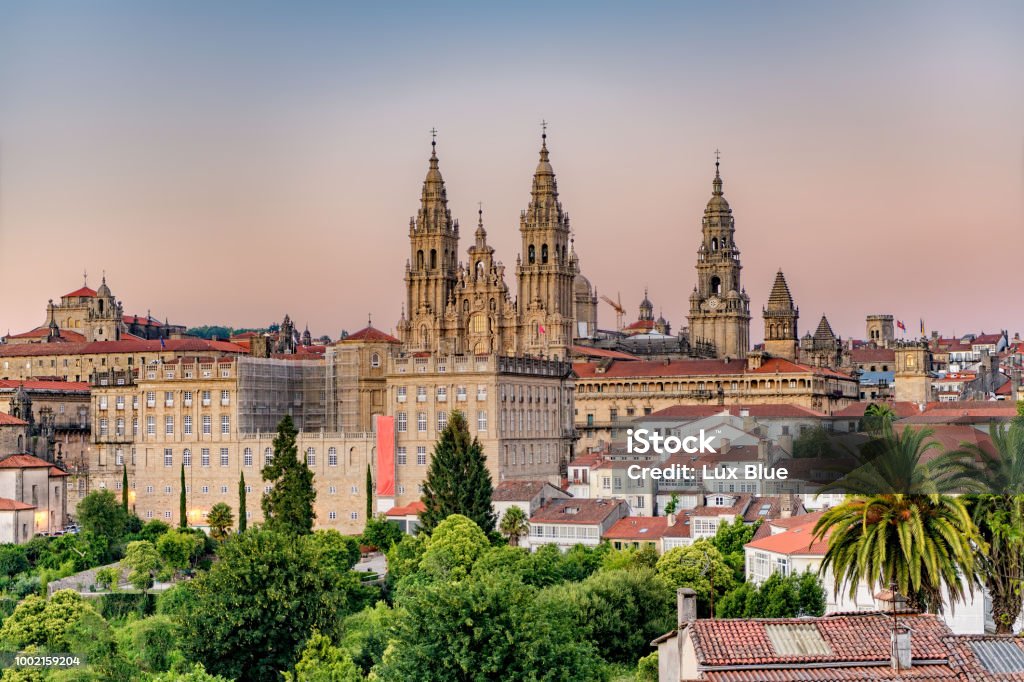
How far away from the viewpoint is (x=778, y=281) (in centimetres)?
11956

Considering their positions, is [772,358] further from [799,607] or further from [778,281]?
[799,607]

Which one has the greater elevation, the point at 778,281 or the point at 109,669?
the point at 778,281

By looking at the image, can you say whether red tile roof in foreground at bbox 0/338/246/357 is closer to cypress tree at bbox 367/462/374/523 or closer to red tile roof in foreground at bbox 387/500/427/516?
cypress tree at bbox 367/462/374/523

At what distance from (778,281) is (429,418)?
53910 mm

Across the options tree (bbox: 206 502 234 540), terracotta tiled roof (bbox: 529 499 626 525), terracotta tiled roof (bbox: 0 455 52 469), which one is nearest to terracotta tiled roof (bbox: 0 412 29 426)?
terracotta tiled roof (bbox: 0 455 52 469)

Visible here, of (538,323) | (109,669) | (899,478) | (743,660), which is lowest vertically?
(109,669)

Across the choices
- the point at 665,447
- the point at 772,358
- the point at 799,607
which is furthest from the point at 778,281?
the point at 799,607

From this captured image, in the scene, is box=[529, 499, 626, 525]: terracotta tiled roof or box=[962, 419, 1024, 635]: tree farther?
box=[529, 499, 626, 525]: terracotta tiled roof

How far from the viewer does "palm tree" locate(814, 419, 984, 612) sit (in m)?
29.2

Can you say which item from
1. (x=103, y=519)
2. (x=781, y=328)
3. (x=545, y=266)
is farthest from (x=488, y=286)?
(x=103, y=519)

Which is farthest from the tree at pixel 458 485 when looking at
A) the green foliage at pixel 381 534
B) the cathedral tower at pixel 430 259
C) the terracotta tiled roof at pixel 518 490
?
the cathedral tower at pixel 430 259

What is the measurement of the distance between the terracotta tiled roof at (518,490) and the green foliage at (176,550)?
39.4 ft

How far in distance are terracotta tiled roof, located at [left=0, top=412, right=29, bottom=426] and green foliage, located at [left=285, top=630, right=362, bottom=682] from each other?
34.2 m

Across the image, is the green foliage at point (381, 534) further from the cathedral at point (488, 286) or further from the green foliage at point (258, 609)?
the cathedral at point (488, 286)
